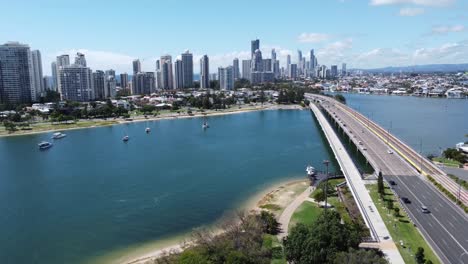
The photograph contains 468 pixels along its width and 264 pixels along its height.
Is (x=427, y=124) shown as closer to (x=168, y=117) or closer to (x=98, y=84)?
(x=168, y=117)

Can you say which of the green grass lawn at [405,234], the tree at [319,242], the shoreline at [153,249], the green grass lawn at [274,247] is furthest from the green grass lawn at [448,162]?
the tree at [319,242]

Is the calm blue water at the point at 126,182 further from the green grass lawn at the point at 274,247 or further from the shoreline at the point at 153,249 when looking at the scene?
the green grass lawn at the point at 274,247

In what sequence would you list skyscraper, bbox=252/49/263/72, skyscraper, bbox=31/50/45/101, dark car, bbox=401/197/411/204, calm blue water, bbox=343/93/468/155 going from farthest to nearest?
skyscraper, bbox=252/49/263/72, skyscraper, bbox=31/50/45/101, calm blue water, bbox=343/93/468/155, dark car, bbox=401/197/411/204

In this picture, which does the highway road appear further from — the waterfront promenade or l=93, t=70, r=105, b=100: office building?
l=93, t=70, r=105, b=100: office building

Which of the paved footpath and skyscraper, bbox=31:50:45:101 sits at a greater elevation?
skyscraper, bbox=31:50:45:101

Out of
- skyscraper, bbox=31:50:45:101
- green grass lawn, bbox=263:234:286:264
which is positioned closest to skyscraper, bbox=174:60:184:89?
skyscraper, bbox=31:50:45:101

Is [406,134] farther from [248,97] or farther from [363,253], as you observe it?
[248,97]

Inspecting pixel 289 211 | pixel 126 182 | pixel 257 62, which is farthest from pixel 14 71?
pixel 257 62
